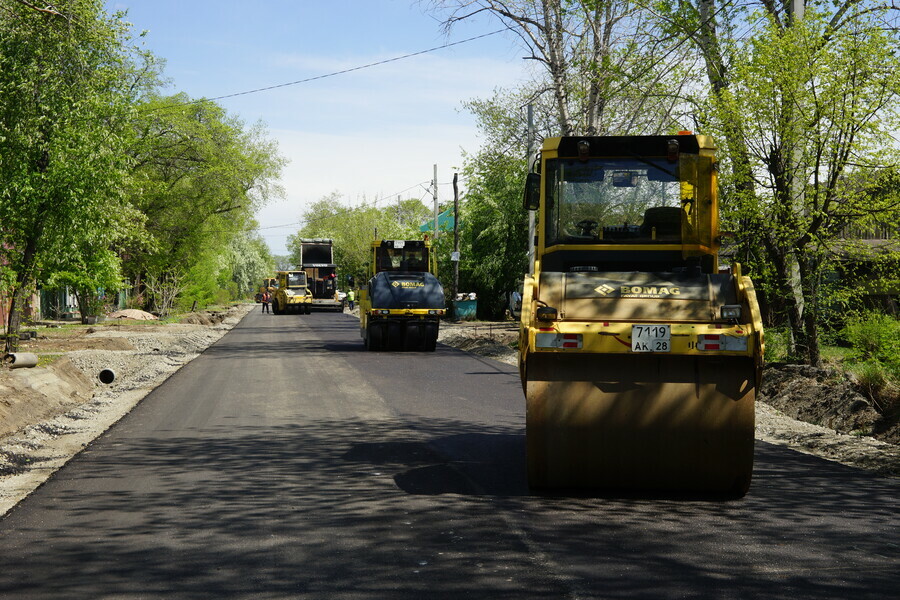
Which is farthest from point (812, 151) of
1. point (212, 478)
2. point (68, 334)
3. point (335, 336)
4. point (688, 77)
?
point (68, 334)

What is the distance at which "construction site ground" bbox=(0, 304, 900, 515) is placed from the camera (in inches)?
385

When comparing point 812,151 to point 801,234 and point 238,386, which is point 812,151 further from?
point 238,386

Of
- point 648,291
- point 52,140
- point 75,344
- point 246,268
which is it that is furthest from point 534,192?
point 246,268

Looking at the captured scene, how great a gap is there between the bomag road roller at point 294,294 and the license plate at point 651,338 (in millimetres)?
54349

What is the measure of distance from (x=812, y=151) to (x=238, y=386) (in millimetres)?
10016

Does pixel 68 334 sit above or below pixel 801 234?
below

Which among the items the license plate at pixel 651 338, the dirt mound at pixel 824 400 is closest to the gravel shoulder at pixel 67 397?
the license plate at pixel 651 338

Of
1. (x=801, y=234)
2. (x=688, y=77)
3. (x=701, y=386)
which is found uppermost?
(x=688, y=77)

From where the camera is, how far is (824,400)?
13.9m

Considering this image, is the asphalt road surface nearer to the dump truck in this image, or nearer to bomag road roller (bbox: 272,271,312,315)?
bomag road roller (bbox: 272,271,312,315)

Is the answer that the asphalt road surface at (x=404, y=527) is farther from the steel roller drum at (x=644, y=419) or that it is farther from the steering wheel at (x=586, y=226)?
the steering wheel at (x=586, y=226)

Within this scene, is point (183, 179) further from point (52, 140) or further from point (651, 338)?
point (651, 338)

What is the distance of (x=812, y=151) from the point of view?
15.2 m

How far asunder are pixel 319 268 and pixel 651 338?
185ft
